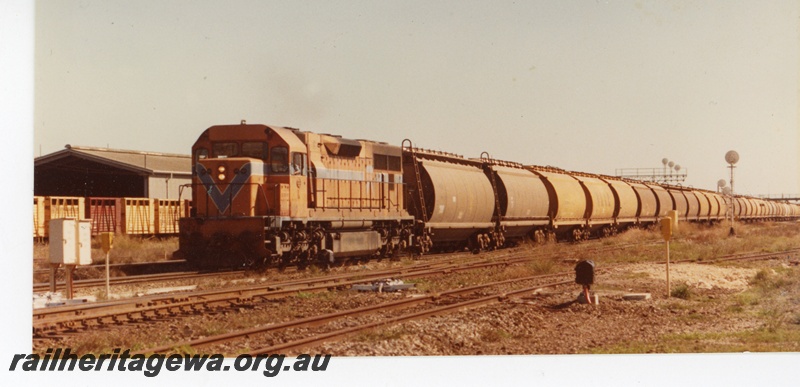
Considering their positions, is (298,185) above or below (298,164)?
below

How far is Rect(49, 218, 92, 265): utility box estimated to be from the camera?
11508mm

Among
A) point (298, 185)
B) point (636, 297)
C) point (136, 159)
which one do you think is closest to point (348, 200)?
point (298, 185)

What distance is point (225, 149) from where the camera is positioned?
1800cm

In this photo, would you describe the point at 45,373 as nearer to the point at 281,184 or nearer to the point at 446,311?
the point at 446,311

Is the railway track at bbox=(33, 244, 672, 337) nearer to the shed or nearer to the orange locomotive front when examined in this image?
the orange locomotive front

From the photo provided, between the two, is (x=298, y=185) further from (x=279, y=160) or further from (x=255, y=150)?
(x=255, y=150)

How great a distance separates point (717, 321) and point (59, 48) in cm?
1076

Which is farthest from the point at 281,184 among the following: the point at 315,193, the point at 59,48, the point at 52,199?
the point at 52,199

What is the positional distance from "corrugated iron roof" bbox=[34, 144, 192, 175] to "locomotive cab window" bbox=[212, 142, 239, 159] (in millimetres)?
7876

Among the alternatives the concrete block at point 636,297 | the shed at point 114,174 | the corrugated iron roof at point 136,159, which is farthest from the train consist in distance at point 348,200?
the corrugated iron roof at point 136,159

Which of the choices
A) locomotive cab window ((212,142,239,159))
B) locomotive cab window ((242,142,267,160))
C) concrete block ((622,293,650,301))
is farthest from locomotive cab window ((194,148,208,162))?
concrete block ((622,293,650,301))

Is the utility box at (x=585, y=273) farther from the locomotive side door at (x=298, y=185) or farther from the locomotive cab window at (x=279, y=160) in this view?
the locomotive cab window at (x=279, y=160)

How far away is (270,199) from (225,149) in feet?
5.24

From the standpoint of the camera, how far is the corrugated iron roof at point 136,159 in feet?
80.9
